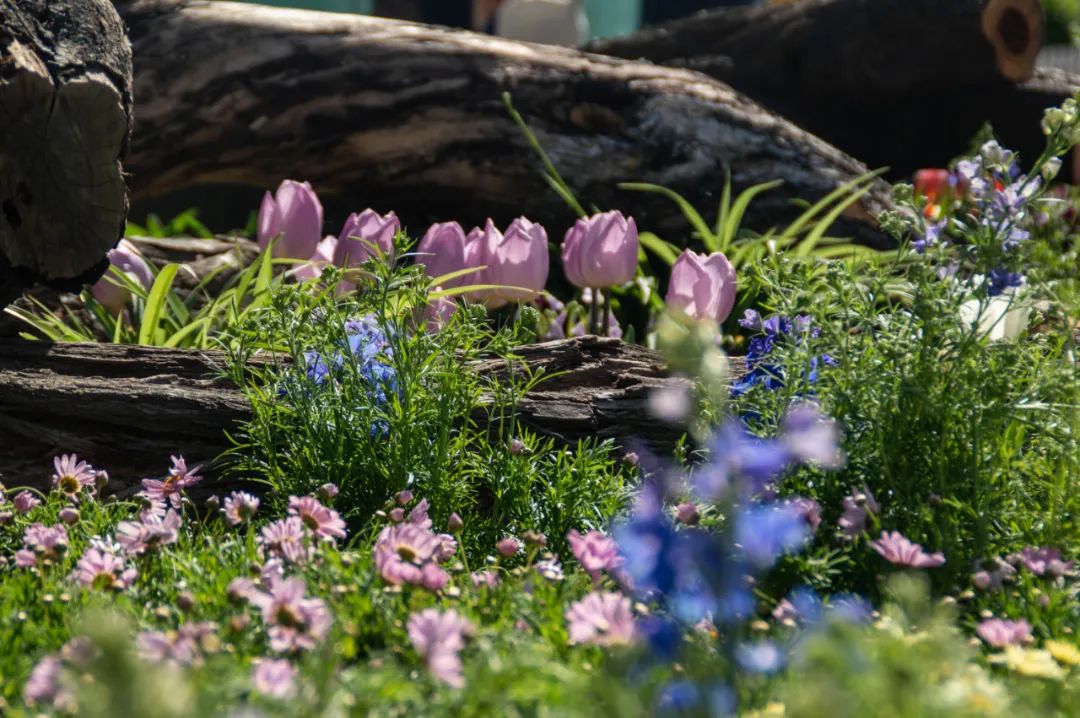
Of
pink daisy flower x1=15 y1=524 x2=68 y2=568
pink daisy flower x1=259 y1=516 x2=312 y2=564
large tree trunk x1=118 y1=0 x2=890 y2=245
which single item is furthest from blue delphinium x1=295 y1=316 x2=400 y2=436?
large tree trunk x1=118 y1=0 x2=890 y2=245

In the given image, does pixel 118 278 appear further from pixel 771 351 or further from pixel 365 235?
pixel 771 351

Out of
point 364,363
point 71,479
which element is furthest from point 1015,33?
point 71,479

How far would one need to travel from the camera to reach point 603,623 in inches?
55.4

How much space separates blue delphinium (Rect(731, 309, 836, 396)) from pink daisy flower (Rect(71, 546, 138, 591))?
1.16m

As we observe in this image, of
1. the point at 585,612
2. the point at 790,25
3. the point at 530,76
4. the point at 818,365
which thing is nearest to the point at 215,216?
the point at 530,76

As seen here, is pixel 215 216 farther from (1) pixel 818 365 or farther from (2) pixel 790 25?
(1) pixel 818 365

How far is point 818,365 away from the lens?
2221 millimetres

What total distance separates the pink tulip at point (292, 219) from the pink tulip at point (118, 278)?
0.40m

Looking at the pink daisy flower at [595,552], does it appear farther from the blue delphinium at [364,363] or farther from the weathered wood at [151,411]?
the weathered wood at [151,411]

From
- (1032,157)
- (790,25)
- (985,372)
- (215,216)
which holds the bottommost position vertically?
(215,216)

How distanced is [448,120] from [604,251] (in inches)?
71.0

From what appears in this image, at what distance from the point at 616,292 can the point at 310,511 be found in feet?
7.37

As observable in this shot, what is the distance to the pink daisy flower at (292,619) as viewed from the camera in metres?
1.39

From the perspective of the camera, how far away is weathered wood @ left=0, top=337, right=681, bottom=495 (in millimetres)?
2697
